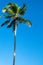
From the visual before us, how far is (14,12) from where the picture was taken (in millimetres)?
74000

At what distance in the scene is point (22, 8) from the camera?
74688mm

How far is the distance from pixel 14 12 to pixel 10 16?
3.89 feet

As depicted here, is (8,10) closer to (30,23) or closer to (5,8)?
(5,8)

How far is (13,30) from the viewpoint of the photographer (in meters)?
73.8

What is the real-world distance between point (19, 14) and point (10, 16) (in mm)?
1917

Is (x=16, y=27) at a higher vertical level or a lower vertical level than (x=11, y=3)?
lower

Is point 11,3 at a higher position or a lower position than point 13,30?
higher

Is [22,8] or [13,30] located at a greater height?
[22,8]

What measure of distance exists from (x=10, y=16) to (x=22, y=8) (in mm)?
3057

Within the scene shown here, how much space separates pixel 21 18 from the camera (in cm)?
7419

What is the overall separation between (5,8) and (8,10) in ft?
2.66

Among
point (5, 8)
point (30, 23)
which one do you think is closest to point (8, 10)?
point (5, 8)

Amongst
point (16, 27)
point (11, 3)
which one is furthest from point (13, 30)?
point (11, 3)

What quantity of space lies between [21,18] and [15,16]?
4.36 feet
